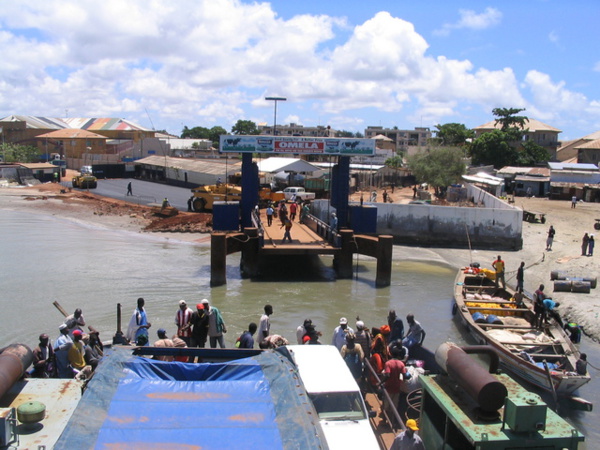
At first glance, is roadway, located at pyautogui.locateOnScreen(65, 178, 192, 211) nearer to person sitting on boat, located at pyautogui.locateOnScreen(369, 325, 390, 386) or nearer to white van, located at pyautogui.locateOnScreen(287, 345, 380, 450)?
person sitting on boat, located at pyautogui.locateOnScreen(369, 325, 390, 386)

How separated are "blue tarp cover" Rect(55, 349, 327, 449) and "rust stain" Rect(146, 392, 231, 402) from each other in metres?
0.01

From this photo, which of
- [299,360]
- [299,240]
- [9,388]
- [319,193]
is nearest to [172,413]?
[9,388]

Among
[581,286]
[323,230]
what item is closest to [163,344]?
[323,230]

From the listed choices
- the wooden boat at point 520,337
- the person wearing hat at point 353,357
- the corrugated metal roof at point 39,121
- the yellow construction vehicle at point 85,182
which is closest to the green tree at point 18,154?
the corrugated metal roof at point 39,121

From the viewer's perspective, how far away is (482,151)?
72500mm

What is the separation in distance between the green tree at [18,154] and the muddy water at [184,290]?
53.4 meters

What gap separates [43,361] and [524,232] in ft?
105

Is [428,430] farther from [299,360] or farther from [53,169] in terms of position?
[53,169]

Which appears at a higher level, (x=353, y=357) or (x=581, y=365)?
(x=353, y=357)

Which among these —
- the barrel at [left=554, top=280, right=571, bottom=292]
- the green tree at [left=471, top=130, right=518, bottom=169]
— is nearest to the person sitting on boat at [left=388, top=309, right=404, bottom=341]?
the barrel at [left=554, top=280, right=571, bottom=292]

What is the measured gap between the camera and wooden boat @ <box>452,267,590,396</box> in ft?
39.3

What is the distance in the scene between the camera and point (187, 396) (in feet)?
20.7

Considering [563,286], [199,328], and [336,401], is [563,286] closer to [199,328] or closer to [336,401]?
[199,328]

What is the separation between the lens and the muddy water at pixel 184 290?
687 inches
